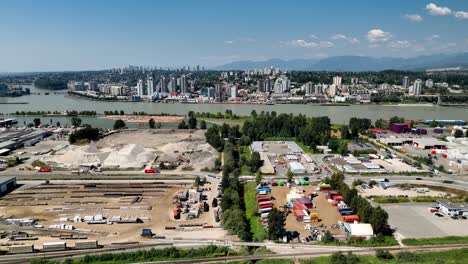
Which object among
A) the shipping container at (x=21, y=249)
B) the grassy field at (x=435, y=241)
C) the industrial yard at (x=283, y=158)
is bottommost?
the shipping container at (x=21, y=249)

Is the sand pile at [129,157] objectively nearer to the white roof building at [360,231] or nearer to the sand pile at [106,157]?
the sand pile at [106,157]

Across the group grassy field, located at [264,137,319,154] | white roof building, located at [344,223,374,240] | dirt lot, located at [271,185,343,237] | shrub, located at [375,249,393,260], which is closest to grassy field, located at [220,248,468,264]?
shrub, located at [375,249,393,260]

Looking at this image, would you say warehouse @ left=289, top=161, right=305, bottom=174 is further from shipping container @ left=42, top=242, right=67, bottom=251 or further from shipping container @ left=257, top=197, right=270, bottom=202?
shipping container @ left=42, top=242, right=67, bottom=251

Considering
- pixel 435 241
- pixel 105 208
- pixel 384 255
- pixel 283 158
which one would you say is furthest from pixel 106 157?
pixel 435 241

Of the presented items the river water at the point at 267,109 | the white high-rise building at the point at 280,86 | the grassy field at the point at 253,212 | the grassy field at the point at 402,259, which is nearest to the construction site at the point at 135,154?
the grassy field at the point at 253,212

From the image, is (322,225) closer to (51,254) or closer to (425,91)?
(51,254)

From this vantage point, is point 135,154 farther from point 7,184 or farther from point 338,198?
point 338,198

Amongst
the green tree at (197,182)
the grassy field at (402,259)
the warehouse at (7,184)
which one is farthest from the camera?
the green tree at (197,182)
